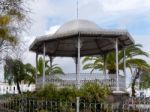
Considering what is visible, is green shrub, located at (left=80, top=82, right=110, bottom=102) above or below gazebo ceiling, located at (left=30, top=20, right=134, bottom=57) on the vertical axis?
below

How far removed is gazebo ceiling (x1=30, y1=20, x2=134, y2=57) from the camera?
22.2m

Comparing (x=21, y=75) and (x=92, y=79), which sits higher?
(x=21, y=75)

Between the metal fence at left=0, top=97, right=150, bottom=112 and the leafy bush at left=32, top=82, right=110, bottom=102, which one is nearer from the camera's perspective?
the metal fence at left=0, top=97, right=150, bottom=112

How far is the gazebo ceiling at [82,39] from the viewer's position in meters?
22.2

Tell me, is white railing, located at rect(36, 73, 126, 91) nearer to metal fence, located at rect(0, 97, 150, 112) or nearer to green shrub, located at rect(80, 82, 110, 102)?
green shrub, located at rect(80, 82, 110, 102)

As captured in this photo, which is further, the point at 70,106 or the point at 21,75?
the point at 21,75

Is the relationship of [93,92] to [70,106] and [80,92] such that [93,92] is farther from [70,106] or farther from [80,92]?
[70,106]

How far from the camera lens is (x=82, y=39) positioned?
23.2 meters

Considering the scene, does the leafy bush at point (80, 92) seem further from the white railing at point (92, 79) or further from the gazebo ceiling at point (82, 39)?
the gazebo ceiling at point (82, 39)

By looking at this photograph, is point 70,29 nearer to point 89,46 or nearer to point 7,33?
point 89,46

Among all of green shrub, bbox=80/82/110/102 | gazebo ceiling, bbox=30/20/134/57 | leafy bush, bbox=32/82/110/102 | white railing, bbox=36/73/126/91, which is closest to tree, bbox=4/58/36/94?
gazebo ceiling, bbox=30/20/134/57

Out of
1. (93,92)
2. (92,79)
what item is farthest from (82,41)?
(93,92)

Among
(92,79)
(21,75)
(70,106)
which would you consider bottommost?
(70,106)

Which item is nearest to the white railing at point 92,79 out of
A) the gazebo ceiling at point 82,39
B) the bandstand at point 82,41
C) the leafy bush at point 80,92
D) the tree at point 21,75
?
the bandstand at point 82,41
